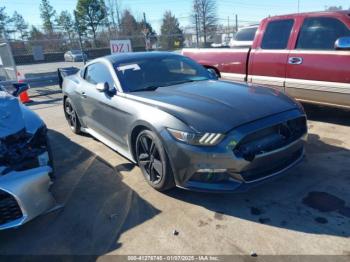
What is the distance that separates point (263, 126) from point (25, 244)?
256 cm

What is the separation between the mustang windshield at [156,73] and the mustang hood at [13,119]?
1202 mm

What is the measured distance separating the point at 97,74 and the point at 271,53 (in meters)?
3.16

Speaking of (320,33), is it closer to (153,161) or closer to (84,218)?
(153,161)

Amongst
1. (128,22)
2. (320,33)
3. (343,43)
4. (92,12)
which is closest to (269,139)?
(343,43)

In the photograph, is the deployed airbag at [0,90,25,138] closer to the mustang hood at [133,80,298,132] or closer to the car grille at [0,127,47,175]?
the car grille at [0,127,47,175]

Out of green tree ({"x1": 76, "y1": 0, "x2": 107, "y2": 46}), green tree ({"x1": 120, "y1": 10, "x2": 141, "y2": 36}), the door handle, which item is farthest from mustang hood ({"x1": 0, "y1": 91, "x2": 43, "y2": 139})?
green tree ({"x1": 76, "y1": 0, "x2": 107, "y2": 46})

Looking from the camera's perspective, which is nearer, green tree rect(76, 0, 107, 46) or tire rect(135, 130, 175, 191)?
tire rect(135, 130, 175, 191)

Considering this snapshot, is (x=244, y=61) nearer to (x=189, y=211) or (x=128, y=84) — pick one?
(x=128, y=84)

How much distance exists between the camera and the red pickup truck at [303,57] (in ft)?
15.8

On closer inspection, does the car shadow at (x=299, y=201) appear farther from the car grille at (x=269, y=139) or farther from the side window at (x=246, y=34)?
the side window at (x=246, y=34)

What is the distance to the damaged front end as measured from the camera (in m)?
2.72

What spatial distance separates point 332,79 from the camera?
16.1 ft

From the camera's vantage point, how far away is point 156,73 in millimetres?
4352

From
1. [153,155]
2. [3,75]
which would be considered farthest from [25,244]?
[3,75]
